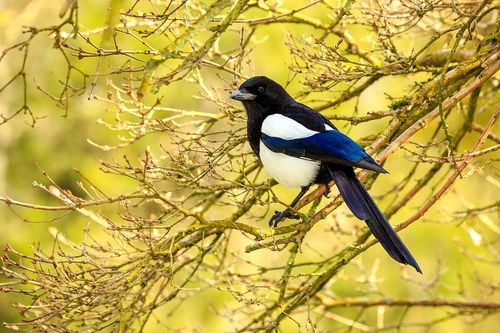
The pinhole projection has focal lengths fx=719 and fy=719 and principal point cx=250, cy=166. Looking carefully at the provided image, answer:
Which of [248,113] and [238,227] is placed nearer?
[238,227]

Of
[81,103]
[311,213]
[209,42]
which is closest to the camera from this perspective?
[209,42]

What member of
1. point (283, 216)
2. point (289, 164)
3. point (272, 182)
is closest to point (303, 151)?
point (289, 164)

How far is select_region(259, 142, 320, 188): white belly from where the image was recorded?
2926 mm

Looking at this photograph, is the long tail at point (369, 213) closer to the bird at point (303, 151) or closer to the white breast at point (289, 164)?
the bird at point (303, 151)

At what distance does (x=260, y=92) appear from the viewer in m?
3.13

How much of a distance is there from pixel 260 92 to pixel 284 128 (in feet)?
0.83

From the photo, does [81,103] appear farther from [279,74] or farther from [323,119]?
[323,119]

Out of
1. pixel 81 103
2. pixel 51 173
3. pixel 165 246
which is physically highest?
pixel 81 103

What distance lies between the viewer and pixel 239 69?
3053mm

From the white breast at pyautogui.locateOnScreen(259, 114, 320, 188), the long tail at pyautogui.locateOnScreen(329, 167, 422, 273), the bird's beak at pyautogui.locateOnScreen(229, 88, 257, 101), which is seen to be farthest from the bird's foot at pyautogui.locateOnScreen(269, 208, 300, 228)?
the bird's beak at pyautogui.locateOnScreen(229, 88, 257, 101)

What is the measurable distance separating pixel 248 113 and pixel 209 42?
3.37ft

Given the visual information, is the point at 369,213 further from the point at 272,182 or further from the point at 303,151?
the point at 272,182

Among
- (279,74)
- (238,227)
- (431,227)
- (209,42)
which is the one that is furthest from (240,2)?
(431,227)

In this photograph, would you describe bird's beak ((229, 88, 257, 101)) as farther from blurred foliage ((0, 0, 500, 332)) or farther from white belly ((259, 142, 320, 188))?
white belly ((259, 142, 320, 188))
